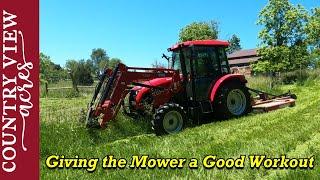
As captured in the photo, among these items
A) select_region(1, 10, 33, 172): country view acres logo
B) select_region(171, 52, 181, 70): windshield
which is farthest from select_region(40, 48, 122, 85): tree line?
select_region(1, 10, 33, 172): country view acres logo

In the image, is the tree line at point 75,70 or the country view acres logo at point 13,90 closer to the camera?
the country view acres logo at point 13,90

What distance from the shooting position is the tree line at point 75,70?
57325 millimetres

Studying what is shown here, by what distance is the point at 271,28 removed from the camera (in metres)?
42.5

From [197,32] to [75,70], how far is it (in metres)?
16.1

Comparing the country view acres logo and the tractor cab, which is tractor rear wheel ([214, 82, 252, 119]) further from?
the country view acres logo

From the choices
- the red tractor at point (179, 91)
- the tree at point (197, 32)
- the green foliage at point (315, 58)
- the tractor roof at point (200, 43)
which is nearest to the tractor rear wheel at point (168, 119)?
the red tractor at point (179, 91)

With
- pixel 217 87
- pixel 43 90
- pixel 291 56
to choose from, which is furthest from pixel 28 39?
pixel 291 56

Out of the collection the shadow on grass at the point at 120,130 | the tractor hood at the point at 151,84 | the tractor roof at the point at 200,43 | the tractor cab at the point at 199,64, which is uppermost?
the tractor roof at the point at 200,43

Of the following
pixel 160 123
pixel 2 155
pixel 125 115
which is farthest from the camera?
pixel 125 115

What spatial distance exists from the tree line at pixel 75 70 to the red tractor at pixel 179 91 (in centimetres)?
972

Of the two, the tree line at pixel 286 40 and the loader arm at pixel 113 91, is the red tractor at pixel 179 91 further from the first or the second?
the tree line at pixel 286 40

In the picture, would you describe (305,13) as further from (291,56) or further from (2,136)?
(2,136)

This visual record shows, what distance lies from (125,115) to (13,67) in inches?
198

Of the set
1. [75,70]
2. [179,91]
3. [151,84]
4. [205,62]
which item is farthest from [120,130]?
[75,70]
